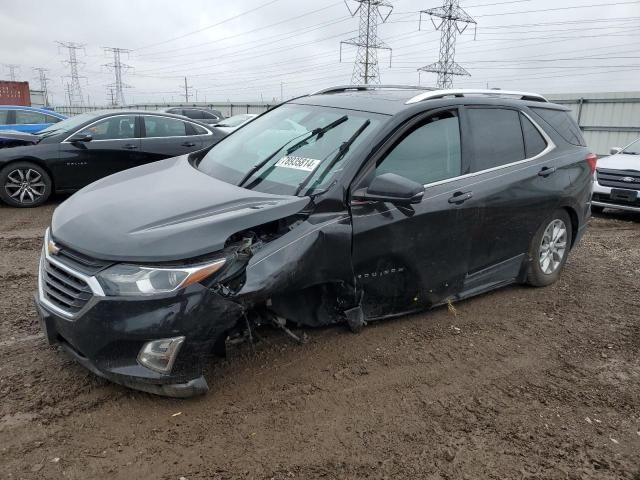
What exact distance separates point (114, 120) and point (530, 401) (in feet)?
25.4

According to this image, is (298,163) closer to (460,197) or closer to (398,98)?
(398,98)

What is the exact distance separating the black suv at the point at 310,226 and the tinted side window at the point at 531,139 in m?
0.02

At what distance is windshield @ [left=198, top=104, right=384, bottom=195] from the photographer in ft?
11.3

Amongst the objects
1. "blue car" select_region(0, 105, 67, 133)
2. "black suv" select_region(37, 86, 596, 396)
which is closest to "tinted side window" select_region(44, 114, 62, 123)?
"blue car" select_region(0, 105, 67, 133)

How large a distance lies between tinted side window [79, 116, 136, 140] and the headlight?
6457 millimetres

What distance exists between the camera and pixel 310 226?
124 inches

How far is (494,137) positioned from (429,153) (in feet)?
2.67

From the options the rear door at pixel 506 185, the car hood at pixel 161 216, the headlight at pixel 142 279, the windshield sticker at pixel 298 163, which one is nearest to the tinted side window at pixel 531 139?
the rear door at pixel 506 185

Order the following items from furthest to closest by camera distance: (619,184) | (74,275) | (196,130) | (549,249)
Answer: (196,130), (619,184), (549,249), (74,275)

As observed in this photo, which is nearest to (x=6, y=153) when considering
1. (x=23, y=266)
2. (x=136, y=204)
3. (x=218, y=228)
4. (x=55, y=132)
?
(x=55, y=132)

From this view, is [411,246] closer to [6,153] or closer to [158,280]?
[158,280]

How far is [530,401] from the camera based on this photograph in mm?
3164

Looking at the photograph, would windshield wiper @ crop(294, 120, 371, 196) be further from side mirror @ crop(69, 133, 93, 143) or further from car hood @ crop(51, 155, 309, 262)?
side mirror @ crop(69, 133, 93, 143)

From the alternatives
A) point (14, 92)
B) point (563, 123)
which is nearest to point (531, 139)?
point (563, 123)
